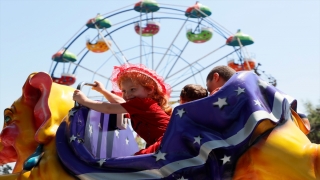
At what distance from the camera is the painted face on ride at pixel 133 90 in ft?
10.4

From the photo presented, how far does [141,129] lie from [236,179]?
0.78m

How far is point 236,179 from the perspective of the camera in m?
2.58

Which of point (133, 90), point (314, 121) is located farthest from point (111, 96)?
point (314, 121)

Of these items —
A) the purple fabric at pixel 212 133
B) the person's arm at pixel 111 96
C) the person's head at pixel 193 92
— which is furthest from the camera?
the person's arm at pixel 111 96

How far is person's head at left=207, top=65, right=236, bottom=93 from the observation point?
3143mm

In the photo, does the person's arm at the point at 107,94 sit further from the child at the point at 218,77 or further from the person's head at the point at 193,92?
the child at the point at 218,77

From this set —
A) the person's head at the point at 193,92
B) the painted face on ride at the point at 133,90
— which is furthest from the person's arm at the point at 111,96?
the person's head at the point at 193,92

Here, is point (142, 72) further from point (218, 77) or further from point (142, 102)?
point (218, 77)

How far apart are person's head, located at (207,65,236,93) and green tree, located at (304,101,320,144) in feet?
58.3

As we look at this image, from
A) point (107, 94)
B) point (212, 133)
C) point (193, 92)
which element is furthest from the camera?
point (107, 94)

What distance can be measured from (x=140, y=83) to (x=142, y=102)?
16 cm

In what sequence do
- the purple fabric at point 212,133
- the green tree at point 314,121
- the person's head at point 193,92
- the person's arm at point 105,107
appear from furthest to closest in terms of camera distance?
the green tree at point 314,121 → the person's head at point 193,92 → the person's arm at point 105,107 → the purple fabric at point 212,133

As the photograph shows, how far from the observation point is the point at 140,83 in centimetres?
316

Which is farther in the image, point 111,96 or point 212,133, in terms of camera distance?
point 111,96
